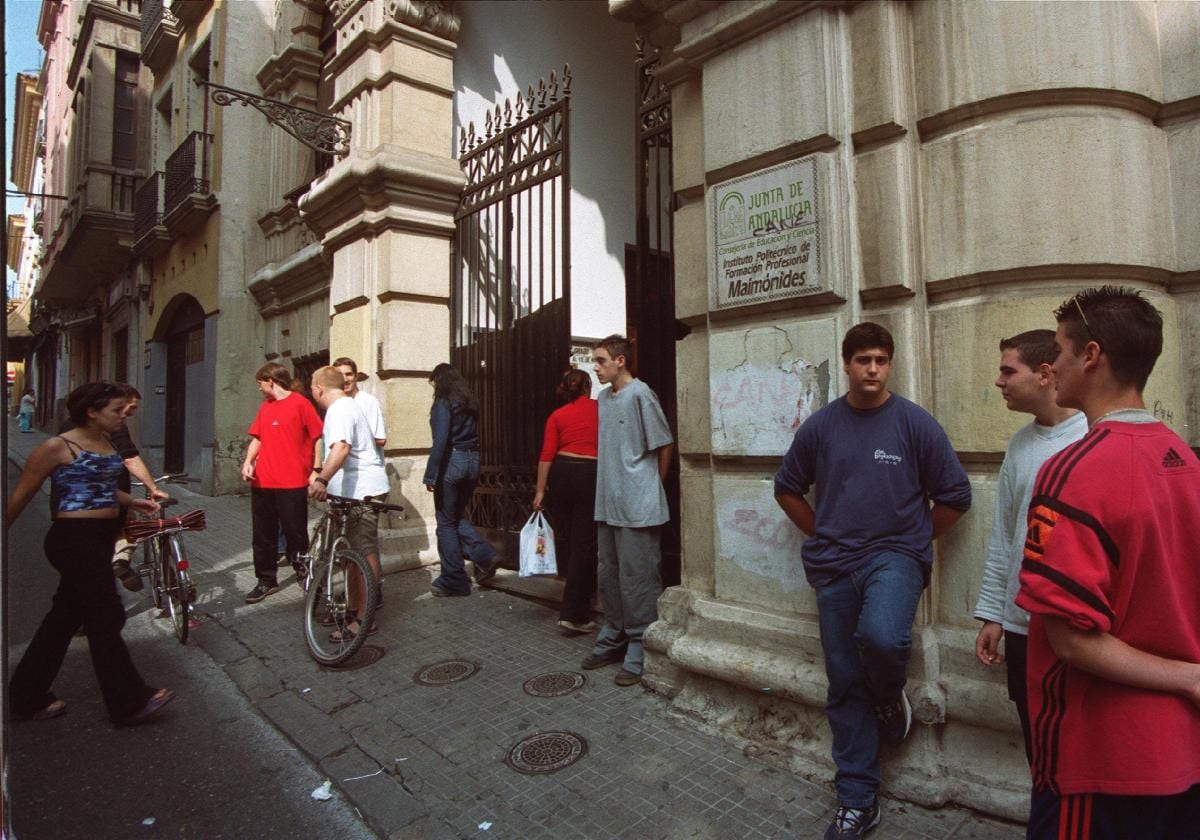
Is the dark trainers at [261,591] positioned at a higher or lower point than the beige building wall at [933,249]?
lower

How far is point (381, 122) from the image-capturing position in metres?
7.00

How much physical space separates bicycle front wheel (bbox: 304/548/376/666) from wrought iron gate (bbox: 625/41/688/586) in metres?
1.97

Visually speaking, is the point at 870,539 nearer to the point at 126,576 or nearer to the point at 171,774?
the point at 171,774

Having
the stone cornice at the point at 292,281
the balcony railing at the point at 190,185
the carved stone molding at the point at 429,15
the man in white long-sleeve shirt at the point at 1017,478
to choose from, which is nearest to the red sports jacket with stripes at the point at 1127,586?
the man in white long-sleeve shirt at the point at 1017,478

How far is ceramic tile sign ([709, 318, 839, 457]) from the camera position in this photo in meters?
3.27

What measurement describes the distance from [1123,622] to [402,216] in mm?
6717

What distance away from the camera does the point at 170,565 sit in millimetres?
5254

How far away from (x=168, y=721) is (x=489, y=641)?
1.89 meters

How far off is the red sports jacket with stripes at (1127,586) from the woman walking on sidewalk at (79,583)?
14.0ft

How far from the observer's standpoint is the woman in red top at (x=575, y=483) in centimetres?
474

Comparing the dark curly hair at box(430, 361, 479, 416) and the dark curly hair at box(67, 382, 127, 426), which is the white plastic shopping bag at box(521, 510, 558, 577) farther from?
the dark curly hair at box(67, 382, 127, 426)

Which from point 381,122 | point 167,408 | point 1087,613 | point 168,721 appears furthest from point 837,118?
point 167,408

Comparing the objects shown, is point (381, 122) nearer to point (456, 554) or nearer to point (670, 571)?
point (456, 554)

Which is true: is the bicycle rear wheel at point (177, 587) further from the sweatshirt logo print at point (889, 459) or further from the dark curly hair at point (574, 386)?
the sweatshirt logo print at point (889, 459)
